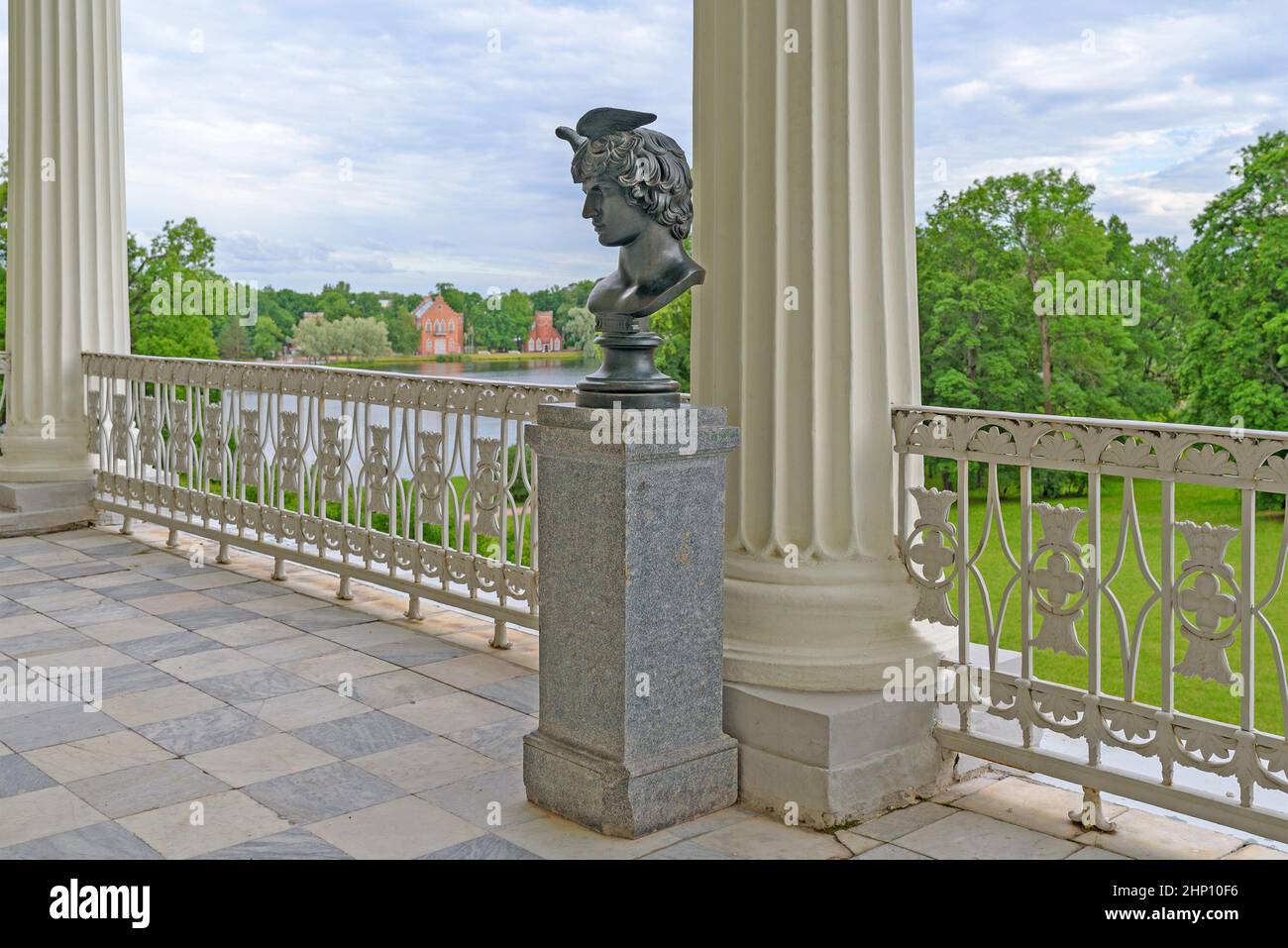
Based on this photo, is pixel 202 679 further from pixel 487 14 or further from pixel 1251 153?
pixel 487 14

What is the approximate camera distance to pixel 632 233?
3.45 metres

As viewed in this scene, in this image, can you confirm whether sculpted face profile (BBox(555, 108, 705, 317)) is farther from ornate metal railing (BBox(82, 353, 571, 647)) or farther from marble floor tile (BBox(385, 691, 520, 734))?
marble floor tile (BBox(385, 691, 520, 734))

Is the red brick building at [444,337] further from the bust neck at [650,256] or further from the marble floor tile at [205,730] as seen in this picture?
the bust neck at [650,256]

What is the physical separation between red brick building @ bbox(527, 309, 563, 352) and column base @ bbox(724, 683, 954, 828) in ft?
6.06

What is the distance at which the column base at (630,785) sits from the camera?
3.31 m

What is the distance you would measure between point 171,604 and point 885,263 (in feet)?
13.8

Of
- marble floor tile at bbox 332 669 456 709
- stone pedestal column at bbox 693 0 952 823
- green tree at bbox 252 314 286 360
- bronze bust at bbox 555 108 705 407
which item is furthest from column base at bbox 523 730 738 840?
green tree at bbox 252 314 286 360

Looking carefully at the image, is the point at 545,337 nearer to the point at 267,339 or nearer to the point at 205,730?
the point at 205,730

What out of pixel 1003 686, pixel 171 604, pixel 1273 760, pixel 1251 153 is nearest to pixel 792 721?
pixel 1003 686

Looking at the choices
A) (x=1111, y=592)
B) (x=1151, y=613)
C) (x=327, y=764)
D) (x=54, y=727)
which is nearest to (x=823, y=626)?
(x=1111, y=592)

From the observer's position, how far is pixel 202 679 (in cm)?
482

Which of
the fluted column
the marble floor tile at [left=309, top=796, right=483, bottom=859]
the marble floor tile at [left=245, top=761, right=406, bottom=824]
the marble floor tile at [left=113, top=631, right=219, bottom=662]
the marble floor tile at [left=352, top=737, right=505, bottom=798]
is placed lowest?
the marble floor tile at [left=309, top=796, right=483, bottom=859]

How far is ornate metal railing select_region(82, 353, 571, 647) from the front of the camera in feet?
17.4

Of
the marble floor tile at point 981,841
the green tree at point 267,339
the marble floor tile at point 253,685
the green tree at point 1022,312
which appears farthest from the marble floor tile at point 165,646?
the green tree at point 1022,312
